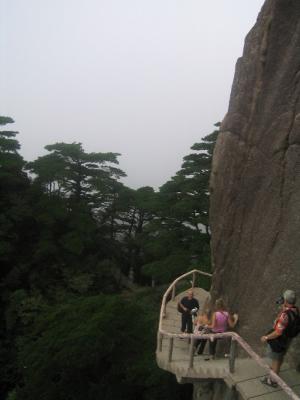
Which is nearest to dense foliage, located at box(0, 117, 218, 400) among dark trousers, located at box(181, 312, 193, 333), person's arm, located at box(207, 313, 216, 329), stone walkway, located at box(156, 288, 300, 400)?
dark trousers, located at box(181, 312, 193, 333)

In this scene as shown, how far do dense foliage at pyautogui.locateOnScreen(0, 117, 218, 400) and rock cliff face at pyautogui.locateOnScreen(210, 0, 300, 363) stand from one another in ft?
20.2

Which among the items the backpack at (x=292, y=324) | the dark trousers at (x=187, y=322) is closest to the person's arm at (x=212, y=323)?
the dark trousers at (x=187, y=322)

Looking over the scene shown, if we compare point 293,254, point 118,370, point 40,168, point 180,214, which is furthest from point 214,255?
point 40,168

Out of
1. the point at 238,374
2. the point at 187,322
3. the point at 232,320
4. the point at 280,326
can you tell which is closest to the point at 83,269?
the point at 187,322

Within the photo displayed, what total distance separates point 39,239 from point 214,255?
17.3 m

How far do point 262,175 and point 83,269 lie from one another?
696 inches

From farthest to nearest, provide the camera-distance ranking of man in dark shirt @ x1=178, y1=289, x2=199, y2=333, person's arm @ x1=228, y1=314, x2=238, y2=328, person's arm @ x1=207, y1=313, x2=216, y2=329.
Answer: man in dark shirt @ x1=178, y1=289, x2=199, y2=333
person's arm @ x1=228, y1=314, x2=238, y2=328
person's arm @ x1=207, y1=313, x2=216, y2=329

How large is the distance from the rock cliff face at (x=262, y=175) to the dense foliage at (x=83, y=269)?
20.2ft

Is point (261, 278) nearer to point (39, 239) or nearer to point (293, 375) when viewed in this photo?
point (293, 375)

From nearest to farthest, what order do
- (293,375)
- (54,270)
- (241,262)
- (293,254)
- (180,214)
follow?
(293,375) < (293,254) < (241,262) < (180,214) < (54,270)

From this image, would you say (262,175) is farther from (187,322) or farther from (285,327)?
(187,322)

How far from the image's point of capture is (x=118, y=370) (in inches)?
521

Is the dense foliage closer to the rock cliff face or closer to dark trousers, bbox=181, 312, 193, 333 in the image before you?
dark trousers, bbox=181, 312, 193, 333

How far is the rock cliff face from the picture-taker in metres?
7.48
